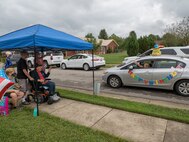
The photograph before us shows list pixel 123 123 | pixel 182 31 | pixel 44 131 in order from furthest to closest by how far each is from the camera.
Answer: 1. pixel 182 31
2. pixel 123 123
3. pixel 44 131

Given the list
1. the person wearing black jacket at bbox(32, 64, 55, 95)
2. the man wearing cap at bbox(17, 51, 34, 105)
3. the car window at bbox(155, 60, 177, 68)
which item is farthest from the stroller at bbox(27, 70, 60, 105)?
the car window at bbox(155, 60, 177, 68)

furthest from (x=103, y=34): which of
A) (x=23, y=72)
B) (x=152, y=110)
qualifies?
(x=152, y=110)

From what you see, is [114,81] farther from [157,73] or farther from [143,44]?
[143,44]

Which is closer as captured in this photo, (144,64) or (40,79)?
(40,79)

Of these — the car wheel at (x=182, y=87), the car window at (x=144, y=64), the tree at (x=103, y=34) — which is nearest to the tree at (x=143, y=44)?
the car window at (x=144, y=64)

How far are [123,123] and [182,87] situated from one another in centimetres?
336

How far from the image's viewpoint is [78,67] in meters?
14.1

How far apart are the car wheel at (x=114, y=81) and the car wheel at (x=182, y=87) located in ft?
7.69

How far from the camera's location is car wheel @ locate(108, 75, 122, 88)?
7.00 meters

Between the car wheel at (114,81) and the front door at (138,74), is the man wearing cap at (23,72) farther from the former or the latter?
the front door at (138,74)

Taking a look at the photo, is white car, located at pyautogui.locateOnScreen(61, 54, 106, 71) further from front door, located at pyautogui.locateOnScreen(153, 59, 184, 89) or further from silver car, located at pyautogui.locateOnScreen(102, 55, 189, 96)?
front door, located at pyautogui.locateOnScreen(153, 59, 184, 89)

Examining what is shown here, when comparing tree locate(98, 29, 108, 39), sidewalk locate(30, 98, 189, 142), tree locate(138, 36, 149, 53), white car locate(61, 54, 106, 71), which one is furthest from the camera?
tree locate(98, 29, 108, 39)

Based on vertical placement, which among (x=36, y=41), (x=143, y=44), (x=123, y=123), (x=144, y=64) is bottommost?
(x=123, y=123)

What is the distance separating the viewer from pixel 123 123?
143 inches
